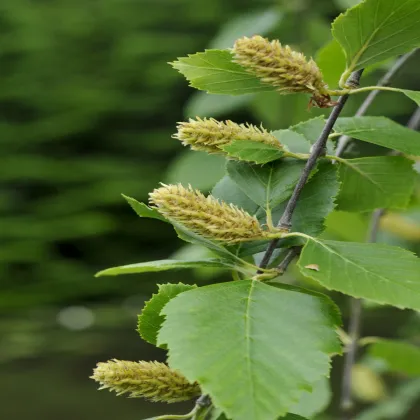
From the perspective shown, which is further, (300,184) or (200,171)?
(200,171)

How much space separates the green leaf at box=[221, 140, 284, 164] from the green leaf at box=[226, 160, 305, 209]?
0.01m

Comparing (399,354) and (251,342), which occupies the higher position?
(251,342)

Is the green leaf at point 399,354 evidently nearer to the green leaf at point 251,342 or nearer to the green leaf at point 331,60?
the green leaf at point 331,60

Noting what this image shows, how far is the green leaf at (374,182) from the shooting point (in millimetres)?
481

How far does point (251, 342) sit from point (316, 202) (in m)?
0.11

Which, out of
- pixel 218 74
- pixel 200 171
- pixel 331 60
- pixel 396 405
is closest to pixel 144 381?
pixel 218 74

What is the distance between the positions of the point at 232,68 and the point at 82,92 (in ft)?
15.2

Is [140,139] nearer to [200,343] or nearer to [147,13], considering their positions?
[147,13]

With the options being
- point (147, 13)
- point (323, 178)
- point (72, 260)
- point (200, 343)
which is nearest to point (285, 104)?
point (323, 178)

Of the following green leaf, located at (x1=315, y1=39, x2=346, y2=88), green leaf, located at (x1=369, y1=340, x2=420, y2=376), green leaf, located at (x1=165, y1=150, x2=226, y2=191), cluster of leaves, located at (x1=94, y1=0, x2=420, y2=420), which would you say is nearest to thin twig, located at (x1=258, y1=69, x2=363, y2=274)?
cluster of leaves, located at (x1=94, y1=0, x2=420, y2=420)

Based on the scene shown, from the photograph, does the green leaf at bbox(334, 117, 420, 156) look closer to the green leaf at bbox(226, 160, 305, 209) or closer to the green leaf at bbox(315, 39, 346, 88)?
the green leaf at bbox(226, 160, 305, 209)

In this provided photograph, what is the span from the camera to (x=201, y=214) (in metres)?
0.35

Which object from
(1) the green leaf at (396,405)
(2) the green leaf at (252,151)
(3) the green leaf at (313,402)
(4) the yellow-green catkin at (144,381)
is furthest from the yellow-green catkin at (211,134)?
(1) the green leaf at (396,405)

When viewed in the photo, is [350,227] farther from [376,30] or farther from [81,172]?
[81,172]
